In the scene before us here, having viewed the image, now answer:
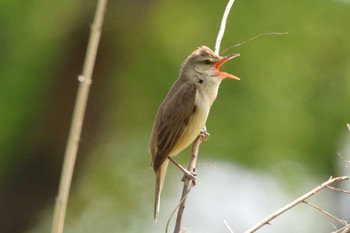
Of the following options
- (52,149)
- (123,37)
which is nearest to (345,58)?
(123,37)

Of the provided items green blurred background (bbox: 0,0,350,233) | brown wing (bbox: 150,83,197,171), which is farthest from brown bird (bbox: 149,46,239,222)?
green blurred background (bbox: 0,0,350,233)

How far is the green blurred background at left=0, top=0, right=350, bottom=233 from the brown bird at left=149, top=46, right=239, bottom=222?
286cm

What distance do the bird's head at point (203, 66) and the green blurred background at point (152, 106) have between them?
9.11 feet

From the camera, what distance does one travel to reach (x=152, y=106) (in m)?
7.76

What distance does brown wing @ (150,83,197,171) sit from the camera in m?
4.34

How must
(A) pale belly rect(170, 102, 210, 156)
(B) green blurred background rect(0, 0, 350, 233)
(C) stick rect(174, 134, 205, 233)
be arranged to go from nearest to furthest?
(C) stick rect(174, 134, 205, 233), (A) pale belly rect(170, 102, 210, 156), (B) green blurred background rect(0, 0, 350, 233)

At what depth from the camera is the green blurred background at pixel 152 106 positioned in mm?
7410

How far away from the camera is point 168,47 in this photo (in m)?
7.76

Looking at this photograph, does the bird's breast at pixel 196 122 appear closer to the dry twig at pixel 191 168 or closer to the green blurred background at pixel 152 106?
the dry twig at pixel 191 168

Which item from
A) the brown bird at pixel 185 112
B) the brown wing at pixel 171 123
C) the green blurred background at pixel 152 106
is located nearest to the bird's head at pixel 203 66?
the brown bird at pixel 185 112

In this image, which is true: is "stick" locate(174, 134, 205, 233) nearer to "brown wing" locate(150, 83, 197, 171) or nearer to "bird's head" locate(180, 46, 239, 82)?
"brown wing" locate(150, 83, 197, 171)

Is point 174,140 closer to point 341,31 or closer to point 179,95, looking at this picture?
point 179,95

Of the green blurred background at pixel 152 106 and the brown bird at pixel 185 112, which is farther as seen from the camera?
the green blurred background at pixel 152 106

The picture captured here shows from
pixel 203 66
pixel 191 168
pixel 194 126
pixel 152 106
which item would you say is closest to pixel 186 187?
pixel 191 168
